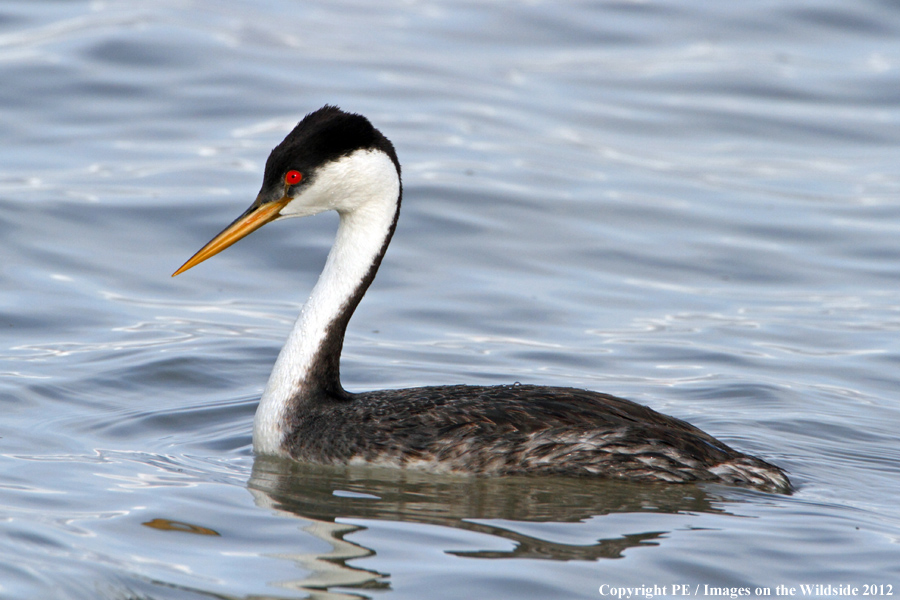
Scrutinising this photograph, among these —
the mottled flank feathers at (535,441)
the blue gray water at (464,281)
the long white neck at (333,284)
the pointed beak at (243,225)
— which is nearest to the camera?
the blue gray water at (464,281)

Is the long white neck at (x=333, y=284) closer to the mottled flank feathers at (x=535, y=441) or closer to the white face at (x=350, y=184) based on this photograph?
the white face at (x=350, y=184)

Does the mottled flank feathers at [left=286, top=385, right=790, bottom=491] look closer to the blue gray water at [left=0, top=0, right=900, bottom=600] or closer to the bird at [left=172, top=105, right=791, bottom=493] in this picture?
the bird at [left=172, top=105, right=791, bottom=493]

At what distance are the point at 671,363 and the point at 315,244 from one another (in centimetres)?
393

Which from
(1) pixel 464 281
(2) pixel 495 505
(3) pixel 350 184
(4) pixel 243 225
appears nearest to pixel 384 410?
(2) pixel 495 505

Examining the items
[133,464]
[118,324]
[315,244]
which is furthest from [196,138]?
[133,464]

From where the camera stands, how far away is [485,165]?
14.6m

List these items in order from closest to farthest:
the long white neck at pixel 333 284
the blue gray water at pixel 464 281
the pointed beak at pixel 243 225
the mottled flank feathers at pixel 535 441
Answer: the blue gray water at pixel 464 281 < the mottled flank feathers at pixel 535 441 < the long white neck at pixel 333 284 < the pointed beak at pixel 243 225

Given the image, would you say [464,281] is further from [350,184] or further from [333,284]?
[350,184]

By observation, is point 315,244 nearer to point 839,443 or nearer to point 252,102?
point 252,102

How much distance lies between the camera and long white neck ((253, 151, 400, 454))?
7531mm

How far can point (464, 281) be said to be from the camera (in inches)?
461

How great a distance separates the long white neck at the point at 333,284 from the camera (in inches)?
297

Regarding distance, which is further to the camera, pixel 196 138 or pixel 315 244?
pixel 196 138

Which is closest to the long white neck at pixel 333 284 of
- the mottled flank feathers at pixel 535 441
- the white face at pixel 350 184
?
the white face at pixel 350 184
